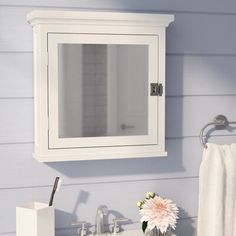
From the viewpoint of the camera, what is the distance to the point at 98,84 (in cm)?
183

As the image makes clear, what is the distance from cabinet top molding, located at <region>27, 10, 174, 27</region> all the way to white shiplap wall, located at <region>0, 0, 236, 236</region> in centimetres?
13

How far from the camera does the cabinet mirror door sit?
177 cm

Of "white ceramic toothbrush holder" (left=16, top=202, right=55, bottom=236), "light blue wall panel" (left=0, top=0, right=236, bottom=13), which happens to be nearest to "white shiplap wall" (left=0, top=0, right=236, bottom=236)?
"light blue wall panel" (left=0, top=0, right=236, bottom=13)

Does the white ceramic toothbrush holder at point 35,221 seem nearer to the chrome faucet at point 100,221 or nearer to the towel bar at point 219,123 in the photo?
the chrome faucet at point 100,221

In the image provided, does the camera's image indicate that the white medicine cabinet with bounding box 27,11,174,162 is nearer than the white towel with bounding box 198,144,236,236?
Yes

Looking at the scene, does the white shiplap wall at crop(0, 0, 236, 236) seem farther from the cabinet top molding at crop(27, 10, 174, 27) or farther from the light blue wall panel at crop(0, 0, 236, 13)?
the cabinet top molding at crop(27, 10, 174, 27)

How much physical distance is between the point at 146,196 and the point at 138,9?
2.33 ft

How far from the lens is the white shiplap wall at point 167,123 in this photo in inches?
71.9

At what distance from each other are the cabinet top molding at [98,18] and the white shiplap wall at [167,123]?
0.13 metres

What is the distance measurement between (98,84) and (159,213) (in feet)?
1.69

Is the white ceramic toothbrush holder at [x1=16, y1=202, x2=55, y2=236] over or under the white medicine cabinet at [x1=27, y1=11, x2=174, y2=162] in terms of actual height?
under

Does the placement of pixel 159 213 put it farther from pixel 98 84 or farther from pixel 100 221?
pixel 98 84

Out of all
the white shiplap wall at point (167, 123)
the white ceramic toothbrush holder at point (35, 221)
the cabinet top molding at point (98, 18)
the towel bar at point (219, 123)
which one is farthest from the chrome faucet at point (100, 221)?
the cabinet top molding at point (98, 18)

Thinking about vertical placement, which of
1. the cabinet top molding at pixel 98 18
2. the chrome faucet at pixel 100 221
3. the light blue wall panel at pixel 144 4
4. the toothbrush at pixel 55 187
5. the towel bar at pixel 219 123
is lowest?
the chrome faucet at pixel 100 221
